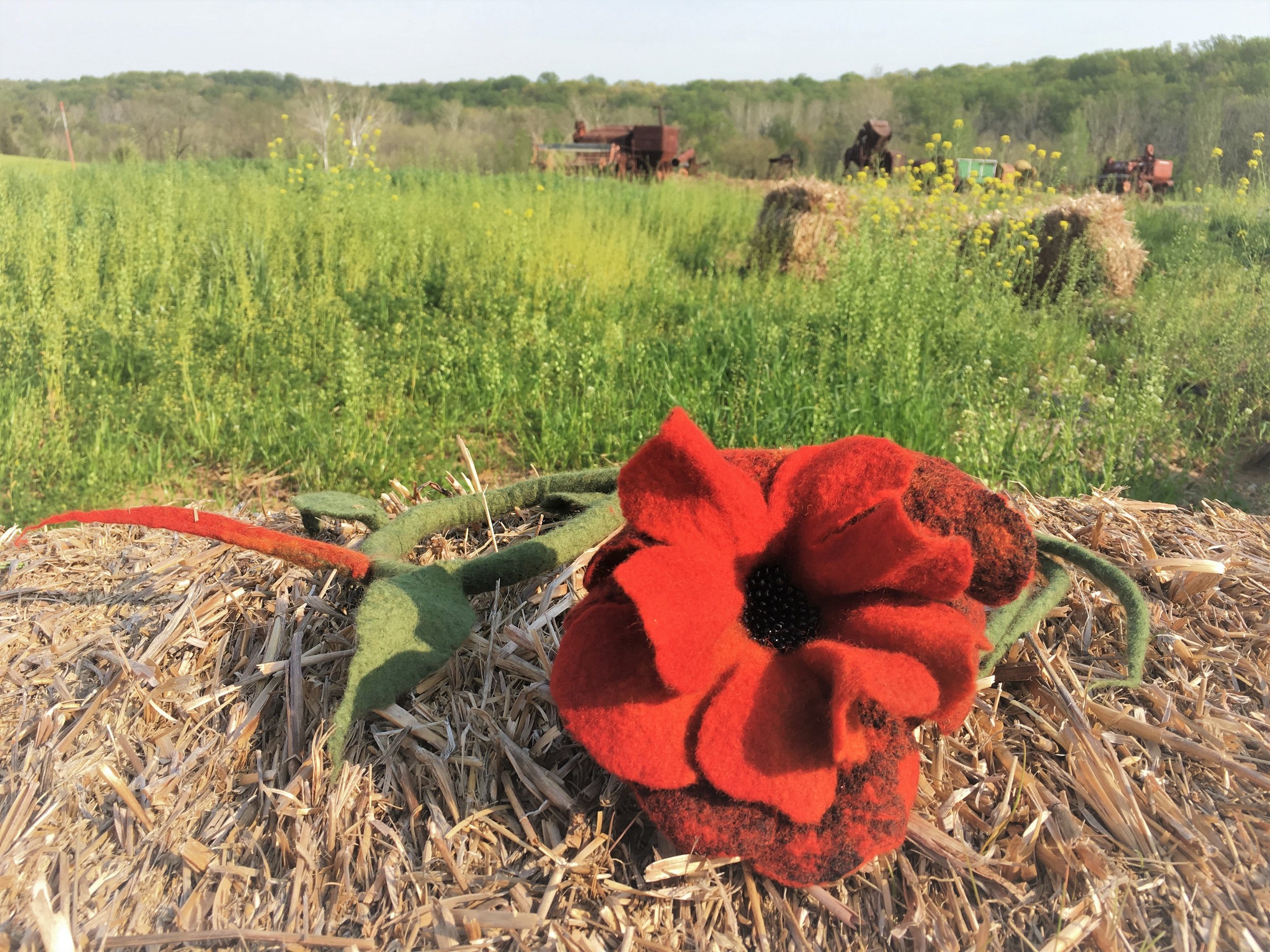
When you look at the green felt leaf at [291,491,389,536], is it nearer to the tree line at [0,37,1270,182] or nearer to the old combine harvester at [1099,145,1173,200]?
the tree line at [0,37,1270,182]

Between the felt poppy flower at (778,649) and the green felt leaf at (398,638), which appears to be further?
the green felt leaf at (398,638)

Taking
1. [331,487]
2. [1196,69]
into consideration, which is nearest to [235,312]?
[331,487]

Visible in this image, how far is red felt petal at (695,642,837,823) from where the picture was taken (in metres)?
0.68

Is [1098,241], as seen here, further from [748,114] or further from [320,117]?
[748,114]

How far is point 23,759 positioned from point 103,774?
0.13 meters

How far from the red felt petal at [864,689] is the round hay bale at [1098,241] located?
6.99 meters

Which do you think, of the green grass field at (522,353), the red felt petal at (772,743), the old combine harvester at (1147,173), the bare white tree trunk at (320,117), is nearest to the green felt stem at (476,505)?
the red felt petal at (772,743)

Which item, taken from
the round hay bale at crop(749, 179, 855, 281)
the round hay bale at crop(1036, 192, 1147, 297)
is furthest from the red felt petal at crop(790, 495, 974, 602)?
the round hay bale at crop(1036, 192, 1147, 297)

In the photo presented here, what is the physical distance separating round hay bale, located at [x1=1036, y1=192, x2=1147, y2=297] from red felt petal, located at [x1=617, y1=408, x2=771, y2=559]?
697 cm

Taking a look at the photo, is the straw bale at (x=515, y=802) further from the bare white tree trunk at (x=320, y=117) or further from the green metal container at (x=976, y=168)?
the bare white tree trunk at (x=320, y=117)

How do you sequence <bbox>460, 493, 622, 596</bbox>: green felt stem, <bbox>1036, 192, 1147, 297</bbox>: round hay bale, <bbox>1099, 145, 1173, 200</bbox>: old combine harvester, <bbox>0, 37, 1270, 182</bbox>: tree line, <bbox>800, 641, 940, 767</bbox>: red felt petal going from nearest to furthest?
<bbox>800, 641, 940, 767</bbox>: red felt petal → <bbox>460, 493, 622, 596</bbox>: green felt stem → <bbox>1036, 192, 1147, 297</bbox>: round hay bale → <bbox>0, 37, 1270, 182</bbox>: tree line → <bbox>1099, 145, 1173, 200</bbox>: old combine harvester

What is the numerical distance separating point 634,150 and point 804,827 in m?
21.3

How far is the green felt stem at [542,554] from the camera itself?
0.98 metres

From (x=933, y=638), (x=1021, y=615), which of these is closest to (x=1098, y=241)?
(x=1021, y=615)
